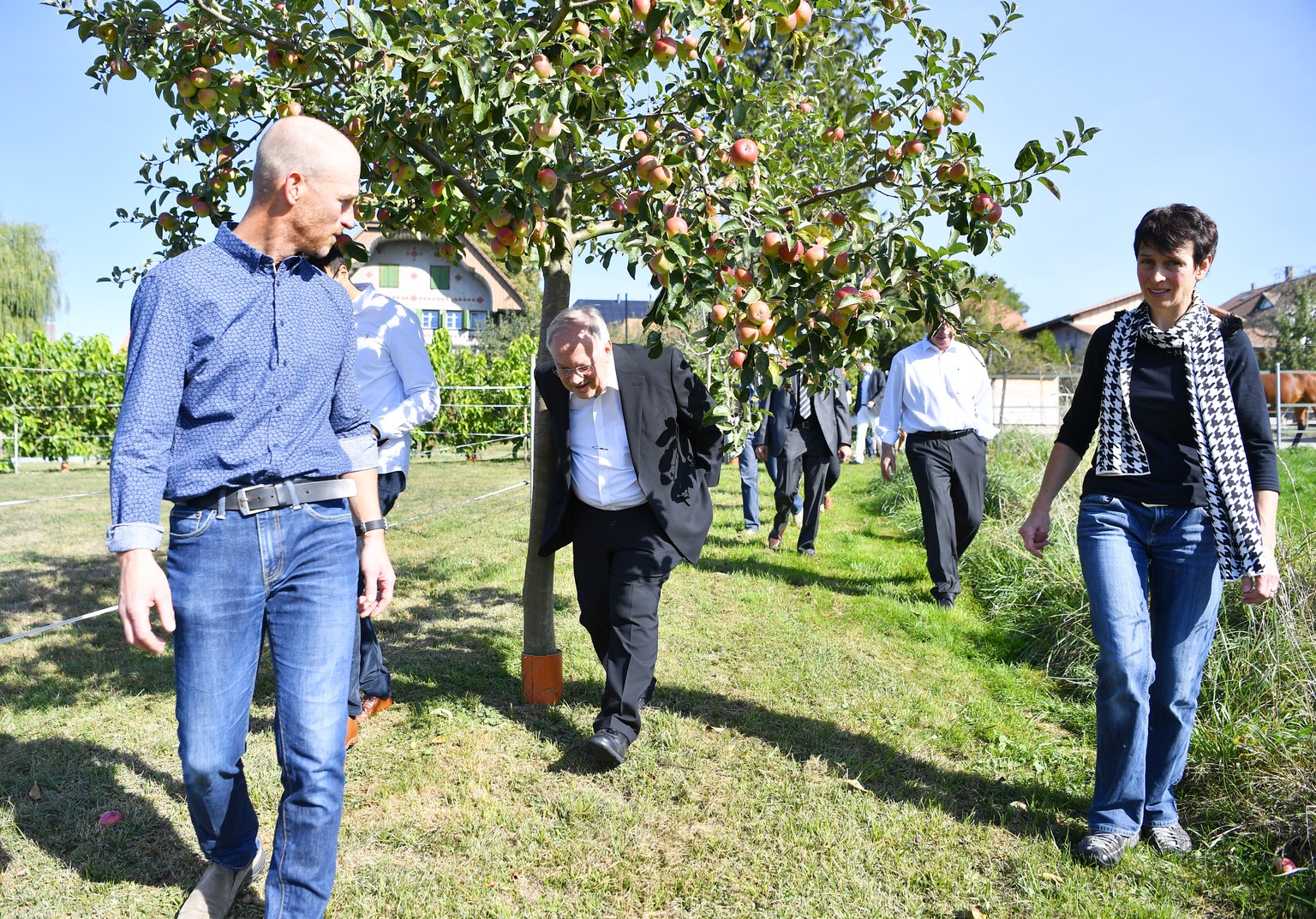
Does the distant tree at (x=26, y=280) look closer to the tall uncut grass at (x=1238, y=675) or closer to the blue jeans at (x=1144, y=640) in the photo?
the tall uncut grass at (x=1238, y=675)

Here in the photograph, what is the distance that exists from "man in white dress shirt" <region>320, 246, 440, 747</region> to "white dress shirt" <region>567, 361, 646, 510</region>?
2.17 ft

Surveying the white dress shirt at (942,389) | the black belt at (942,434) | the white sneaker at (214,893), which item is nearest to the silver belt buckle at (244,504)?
the white sneaker at (214,893)

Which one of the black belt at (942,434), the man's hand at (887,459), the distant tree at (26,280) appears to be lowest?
the man's hand at (887,459)

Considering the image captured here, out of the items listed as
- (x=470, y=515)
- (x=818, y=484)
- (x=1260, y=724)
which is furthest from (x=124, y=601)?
(x=470, y=515)

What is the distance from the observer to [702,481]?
150 inches

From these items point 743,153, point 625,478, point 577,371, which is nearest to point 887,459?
point 625,478

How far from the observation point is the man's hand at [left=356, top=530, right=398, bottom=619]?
250cm

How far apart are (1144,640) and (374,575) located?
2347mm

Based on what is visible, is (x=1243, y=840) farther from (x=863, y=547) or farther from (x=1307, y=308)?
(x=1307, y=308)

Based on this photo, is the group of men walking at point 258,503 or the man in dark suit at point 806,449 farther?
the man in dark suit at point 806,449

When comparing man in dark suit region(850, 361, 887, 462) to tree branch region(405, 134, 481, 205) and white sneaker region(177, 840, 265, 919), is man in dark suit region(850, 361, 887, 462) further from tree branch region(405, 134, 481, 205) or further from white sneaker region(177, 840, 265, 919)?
white sneaker region(177, 840, 265, 919)

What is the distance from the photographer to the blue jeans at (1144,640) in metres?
2.74

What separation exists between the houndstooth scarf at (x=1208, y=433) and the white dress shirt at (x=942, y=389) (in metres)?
2.90

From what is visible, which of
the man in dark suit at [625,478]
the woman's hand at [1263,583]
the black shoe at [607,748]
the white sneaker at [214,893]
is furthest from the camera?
the man in dark suit at [625,478]
